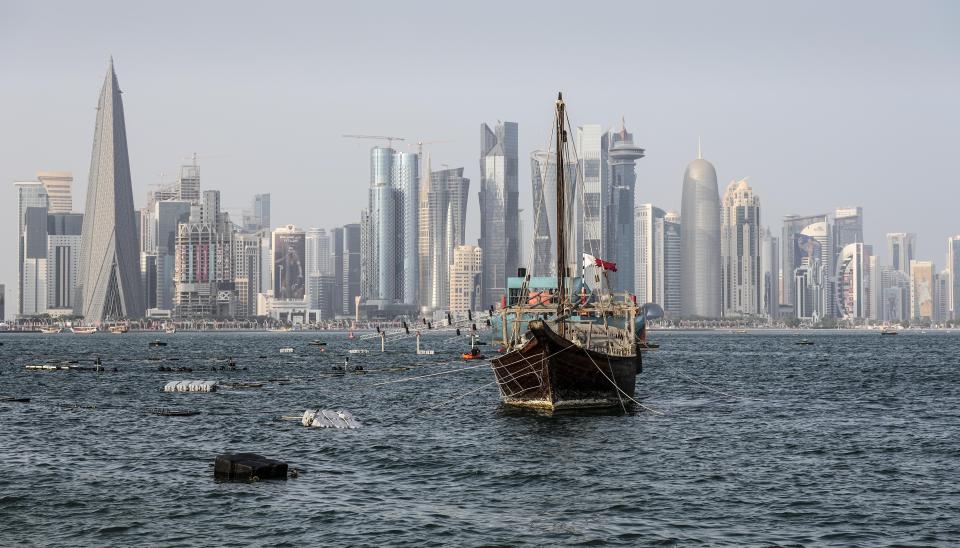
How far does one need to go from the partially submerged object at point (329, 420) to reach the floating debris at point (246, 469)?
58.5ft

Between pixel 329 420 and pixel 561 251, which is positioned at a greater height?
pixel 561 251

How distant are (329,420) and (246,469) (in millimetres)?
19461

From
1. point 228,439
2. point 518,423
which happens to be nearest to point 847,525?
point 518,423

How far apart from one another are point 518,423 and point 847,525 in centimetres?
2937

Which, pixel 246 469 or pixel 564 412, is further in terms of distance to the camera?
pixel 564 412

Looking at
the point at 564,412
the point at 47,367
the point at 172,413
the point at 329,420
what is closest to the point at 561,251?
the point at 564,412

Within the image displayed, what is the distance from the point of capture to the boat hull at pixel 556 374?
2601 inches

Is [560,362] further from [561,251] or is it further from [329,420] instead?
[329,420]

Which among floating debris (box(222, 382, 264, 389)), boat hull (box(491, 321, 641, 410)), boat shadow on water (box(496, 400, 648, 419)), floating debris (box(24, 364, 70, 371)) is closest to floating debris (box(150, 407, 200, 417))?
boat shadow on water (box(496, 400, 648, 419))

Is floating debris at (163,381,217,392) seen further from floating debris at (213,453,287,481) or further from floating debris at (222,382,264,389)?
floating debris at (213,453,287,481)

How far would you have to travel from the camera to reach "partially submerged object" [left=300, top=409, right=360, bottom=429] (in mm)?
65688

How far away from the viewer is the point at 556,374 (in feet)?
224

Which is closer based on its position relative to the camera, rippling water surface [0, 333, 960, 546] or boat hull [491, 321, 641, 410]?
rippling water surface [0, 333, 960, 546]

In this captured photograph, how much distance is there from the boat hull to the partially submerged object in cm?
1010
